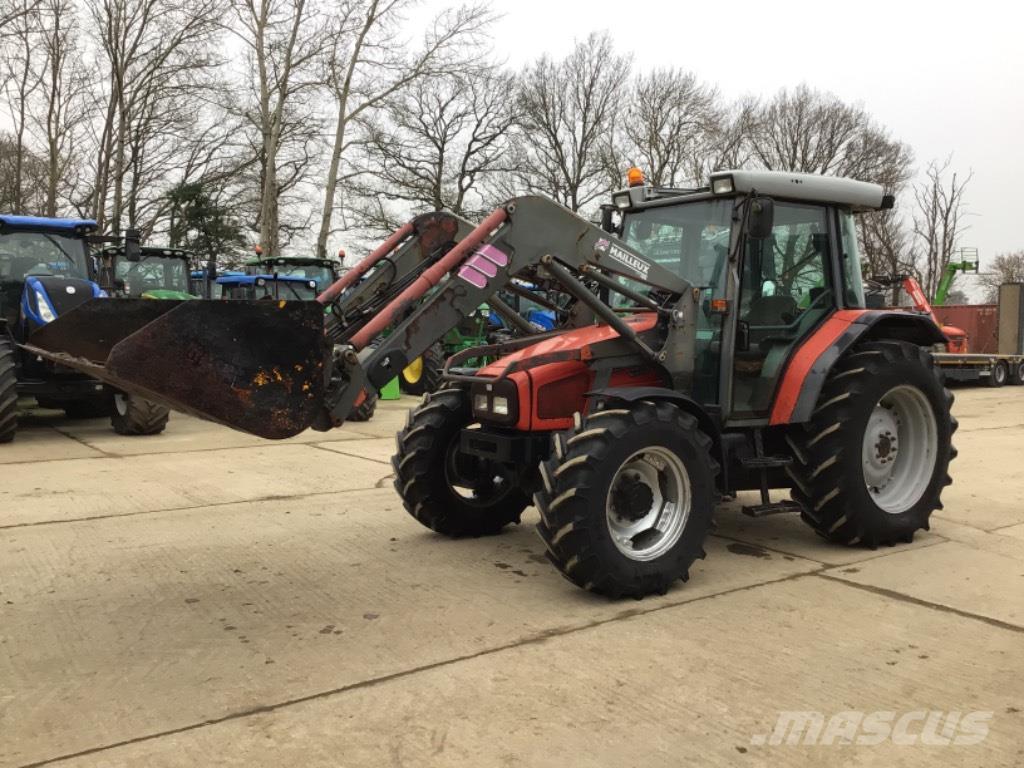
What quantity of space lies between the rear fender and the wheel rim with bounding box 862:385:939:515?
0.46 metres

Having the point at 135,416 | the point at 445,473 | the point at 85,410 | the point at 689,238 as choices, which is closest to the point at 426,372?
the point at 85,410

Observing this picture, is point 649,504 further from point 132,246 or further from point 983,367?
point 983,367

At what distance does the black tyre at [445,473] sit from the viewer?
555cm

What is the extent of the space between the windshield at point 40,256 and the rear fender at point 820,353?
9.42 meters

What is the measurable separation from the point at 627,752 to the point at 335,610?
1929 mm

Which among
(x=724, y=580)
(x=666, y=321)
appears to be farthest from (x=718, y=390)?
(x=724, y=580)

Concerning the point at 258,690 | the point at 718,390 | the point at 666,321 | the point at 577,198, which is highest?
the point at 577,198

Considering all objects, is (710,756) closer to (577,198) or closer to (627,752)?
(627,752)

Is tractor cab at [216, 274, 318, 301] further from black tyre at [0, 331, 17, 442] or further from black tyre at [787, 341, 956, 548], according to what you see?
black tyre at [787, 341, 956, 548]

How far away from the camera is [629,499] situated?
4.60 metres

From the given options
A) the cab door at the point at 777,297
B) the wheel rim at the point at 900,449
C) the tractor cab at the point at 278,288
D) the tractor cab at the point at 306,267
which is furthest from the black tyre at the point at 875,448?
the tractor cab at the point at 306,267

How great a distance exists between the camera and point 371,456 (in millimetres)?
9469

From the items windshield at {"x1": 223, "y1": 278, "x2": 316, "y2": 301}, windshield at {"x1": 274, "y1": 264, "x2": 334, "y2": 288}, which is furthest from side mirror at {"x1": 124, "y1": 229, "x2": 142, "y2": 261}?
windshield at {"x1": 274, "y1": 264, "x2": 334, "y2": 288}

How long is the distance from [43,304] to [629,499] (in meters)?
8.57
